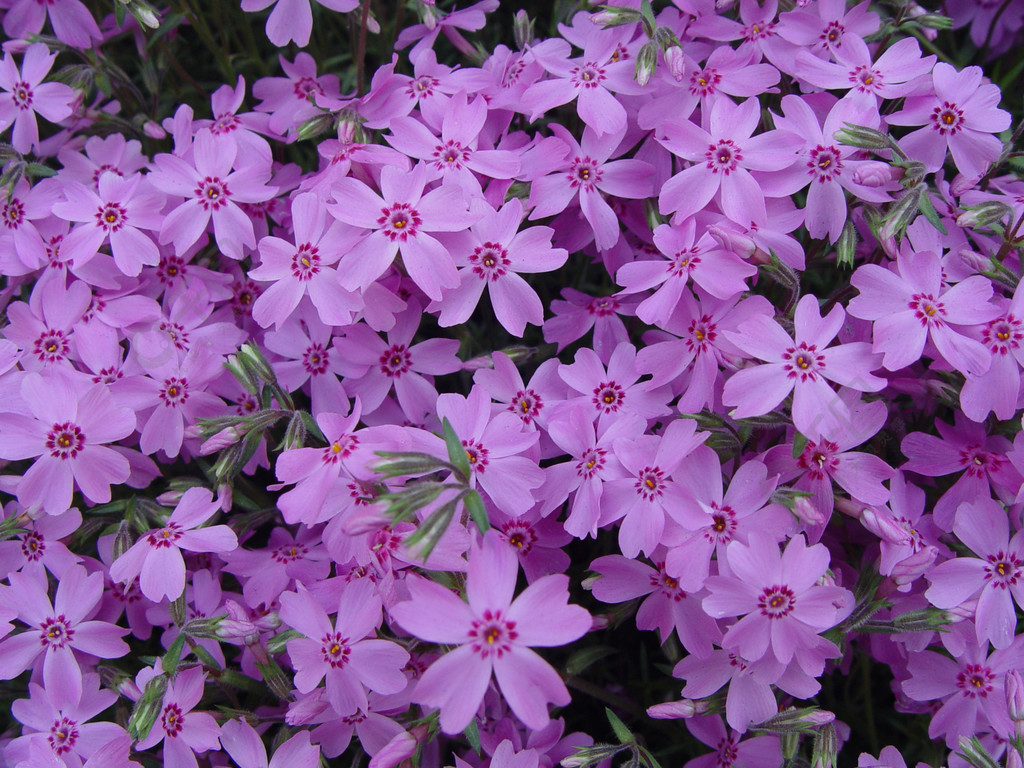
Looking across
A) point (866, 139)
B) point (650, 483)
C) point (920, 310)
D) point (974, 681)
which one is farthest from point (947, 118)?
point (974, 681)

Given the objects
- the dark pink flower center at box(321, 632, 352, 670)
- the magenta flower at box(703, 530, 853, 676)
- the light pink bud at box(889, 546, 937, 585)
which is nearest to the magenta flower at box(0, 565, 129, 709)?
the dark pink flower center at box(321, 632, 352, 670)

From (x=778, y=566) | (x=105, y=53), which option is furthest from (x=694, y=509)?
(x=105, y=53)

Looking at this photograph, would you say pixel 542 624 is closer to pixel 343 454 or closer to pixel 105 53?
pixel 343 454

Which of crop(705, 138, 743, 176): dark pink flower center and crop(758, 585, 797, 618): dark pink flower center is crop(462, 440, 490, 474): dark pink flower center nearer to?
crop(758, 585, 797, 618): dark pink flower center

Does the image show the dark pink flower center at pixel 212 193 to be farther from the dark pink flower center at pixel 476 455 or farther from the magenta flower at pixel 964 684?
the magenta flower at pixel 964 684

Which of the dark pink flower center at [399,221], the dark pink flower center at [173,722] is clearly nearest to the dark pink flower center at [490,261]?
the dark pink flower center at [399,221]

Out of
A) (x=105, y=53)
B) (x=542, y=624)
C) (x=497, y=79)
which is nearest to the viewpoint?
(x=542, y=624)
